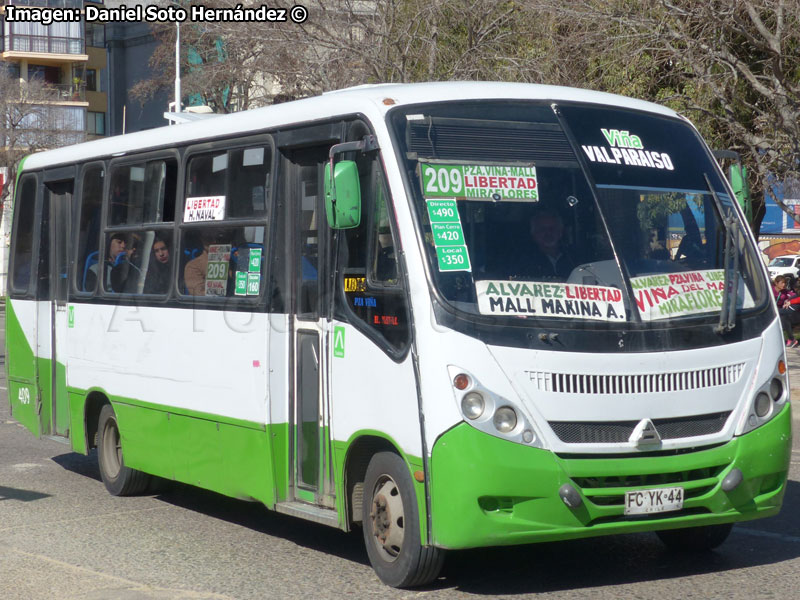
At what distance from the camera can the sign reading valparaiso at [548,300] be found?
20.5 feet

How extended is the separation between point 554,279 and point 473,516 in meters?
1.27

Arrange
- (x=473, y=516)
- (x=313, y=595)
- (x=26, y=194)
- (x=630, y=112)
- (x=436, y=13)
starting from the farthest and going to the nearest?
(x=436, y=13), (x=26, y=194), (x=630, y=112), (x=313, y=595), (x=473, y=516)

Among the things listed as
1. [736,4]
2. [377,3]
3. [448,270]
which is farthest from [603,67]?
[448,270]

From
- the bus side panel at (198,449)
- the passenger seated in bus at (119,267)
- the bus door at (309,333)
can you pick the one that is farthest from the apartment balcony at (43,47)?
the bus door at (309,333)

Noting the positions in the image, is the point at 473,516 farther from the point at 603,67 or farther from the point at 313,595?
the point at 603,67

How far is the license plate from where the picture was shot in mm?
6234

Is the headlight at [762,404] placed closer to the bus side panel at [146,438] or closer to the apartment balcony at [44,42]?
the bus side panel at [146,438]

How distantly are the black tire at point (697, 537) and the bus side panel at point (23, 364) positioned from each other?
580 centimetres

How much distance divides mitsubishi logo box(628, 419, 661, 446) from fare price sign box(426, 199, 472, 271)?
45.2 inches

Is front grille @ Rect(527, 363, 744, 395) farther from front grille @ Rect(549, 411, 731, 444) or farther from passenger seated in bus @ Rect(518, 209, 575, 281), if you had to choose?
passenger seated in bus @ Rect(518, 209, 575, 281)

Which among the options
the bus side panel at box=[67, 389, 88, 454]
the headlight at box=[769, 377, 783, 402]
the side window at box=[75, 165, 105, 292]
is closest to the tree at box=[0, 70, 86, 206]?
the side window at box=[75, 165, 105, 292]

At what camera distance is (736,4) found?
16.9 m

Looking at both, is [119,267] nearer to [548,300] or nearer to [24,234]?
[24,234]

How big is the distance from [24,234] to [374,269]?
5858mm
